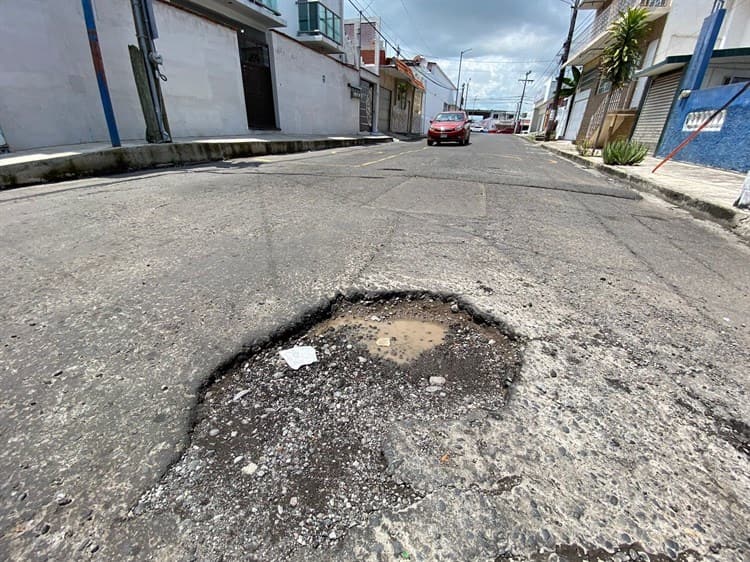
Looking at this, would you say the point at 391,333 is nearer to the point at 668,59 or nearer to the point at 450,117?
the point at 668,59

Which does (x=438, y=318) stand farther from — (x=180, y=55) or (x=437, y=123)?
(x=437, y=123)

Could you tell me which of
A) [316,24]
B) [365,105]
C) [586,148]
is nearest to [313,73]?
[316,24]

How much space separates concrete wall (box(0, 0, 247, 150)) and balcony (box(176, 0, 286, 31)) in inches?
161

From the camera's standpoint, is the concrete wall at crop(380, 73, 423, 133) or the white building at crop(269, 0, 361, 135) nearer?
the white building at crop(269, 0, 361, 135)

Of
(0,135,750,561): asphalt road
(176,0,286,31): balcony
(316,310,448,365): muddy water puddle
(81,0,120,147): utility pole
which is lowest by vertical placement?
(316,310,448,365): muddy water puddle

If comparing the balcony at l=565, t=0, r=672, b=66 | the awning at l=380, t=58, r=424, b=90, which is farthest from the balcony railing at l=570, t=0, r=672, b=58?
the awning at l=380, t=58, r=424, b=90

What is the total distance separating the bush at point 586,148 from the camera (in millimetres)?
14156

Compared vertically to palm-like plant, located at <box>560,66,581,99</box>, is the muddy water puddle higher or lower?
lower

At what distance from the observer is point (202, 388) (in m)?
1.58

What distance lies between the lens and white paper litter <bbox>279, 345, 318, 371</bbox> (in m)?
1.78

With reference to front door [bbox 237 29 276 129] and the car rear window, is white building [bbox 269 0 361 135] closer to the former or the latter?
front door [bbox 237 29 276 129]

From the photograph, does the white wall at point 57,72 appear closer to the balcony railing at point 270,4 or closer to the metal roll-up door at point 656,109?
the balcony railing at point 270,4

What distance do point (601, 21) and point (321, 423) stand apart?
29.2 meters

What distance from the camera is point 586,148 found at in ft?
49.4
